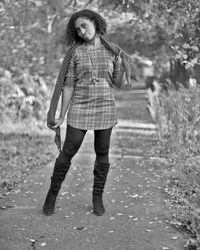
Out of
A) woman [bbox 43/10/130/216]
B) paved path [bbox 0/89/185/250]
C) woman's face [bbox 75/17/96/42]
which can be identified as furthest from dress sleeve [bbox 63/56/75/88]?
paved path [bbox 0/89/185/250]

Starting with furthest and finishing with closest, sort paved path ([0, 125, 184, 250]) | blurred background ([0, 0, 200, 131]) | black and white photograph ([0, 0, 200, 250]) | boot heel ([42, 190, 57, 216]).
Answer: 1. blurred background ([0, 0, 200, 131])
2. boot heel ([42, 190, 57, 216])
3. black and white photograph ([0, 0, 200, 250])
4. paved path ([0, 125, 184, 250])

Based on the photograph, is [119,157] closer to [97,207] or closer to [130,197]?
[130,197]

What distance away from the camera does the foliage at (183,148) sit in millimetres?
4289

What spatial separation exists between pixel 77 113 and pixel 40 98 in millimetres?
8181

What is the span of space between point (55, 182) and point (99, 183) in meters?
0.42

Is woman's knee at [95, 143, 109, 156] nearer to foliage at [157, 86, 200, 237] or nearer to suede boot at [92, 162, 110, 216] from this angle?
suede boot at [92, 162, 110, 216]

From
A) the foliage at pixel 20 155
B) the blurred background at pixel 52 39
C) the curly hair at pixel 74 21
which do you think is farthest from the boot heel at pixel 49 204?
the blurred background at pixel 52 39

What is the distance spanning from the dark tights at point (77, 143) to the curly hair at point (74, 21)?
2.68ft

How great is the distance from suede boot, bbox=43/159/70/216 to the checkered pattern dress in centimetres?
40

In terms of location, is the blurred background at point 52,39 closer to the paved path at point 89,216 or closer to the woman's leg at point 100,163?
the woman's leg at point 100,163

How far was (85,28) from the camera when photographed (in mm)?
4129

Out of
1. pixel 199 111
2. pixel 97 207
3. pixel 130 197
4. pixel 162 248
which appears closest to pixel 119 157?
pixel 199 111

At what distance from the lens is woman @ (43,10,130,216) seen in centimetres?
412

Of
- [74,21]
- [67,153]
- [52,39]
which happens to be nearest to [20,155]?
[67,153]
